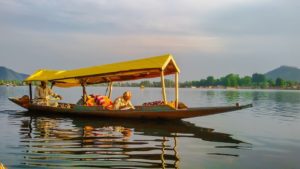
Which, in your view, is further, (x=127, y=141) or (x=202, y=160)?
(x=127, y=141)

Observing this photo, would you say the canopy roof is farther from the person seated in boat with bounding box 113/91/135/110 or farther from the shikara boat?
the person seated in boat with bounding box 113/91/135/110

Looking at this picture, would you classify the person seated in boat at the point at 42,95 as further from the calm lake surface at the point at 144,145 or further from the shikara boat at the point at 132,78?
the calm lake surface at the point at 144,145

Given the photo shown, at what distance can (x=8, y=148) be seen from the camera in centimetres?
1119

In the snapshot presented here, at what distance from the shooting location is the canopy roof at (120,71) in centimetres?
1738

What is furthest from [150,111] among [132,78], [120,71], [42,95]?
[42,95]

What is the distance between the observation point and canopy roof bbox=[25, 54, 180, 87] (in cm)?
1738

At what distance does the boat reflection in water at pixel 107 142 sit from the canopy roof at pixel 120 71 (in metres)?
2.55

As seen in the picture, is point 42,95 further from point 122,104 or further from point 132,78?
point 122,104

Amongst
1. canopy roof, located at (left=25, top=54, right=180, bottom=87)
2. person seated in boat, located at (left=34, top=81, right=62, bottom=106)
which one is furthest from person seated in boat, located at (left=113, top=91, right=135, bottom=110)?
person seated in boat, located at (left=34, top=81, right=62, bottom=106)

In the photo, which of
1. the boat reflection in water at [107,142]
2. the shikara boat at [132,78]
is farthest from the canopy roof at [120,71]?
the boat reflection in water at [107,142]

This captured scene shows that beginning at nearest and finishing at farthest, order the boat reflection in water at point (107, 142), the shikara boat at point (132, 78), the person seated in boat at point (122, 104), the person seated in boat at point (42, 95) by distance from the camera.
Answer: the boat reflection in water at point (107, 142) < the shikara boat at point (132, 78) < the person seated in boat at point (122, 104) < the person seated in boat at point (42, 95)

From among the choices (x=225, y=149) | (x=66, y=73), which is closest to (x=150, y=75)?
(x=66, y=73)

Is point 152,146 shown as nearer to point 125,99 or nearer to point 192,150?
point 192,150

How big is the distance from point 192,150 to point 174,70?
824 centimetres
